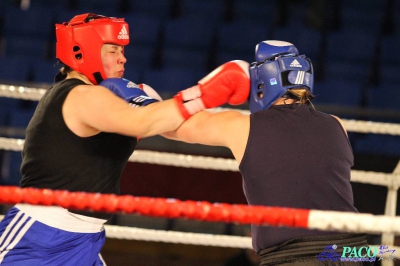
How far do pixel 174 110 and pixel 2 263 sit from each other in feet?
2.17

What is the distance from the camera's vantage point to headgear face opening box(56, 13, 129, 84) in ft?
6.39

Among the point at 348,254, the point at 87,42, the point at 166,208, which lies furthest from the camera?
the point at 87,42

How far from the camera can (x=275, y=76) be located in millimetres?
1841

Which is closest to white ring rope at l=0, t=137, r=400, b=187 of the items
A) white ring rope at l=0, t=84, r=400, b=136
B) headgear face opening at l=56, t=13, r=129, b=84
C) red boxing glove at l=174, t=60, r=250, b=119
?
white ring rope at l=0, t=84, r=400, b=136

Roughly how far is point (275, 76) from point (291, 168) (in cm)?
31

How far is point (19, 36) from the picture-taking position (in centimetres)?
534

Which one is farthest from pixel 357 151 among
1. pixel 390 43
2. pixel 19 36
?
pixel 19 36

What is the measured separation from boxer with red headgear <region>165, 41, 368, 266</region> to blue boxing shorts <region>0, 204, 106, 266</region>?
428 mm

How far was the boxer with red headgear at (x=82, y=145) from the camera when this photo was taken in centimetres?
170

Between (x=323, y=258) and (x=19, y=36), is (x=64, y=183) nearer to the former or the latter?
(x=323, y=258)

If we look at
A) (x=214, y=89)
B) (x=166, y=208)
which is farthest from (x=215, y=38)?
(x=166, y=208)

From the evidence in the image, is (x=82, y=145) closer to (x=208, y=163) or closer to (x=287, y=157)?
(x=287, y=157)

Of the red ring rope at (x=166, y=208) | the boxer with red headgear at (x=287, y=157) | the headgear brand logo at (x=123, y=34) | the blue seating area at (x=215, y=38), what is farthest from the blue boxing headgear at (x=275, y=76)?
the blue seating area at (x=215, y=38)

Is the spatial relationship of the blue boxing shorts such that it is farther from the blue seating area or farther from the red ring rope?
the blue seating area
